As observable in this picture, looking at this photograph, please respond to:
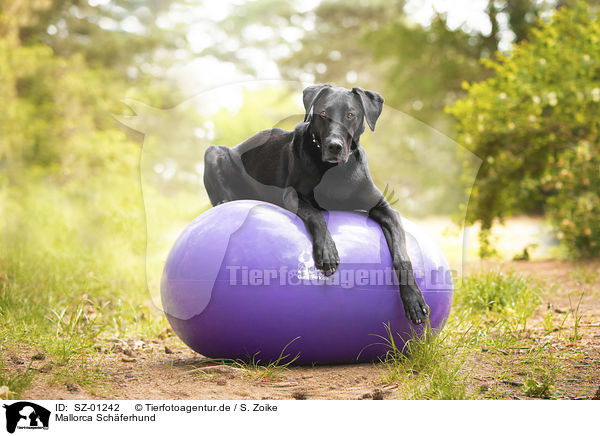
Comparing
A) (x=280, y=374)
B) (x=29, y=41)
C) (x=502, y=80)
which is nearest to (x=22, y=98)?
(x=29, y=41)

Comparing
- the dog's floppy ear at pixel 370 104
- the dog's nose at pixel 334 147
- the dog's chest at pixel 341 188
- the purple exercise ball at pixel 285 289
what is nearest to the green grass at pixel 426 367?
the purple exercise ball at pixel 285 289

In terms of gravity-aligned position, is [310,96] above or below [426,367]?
above

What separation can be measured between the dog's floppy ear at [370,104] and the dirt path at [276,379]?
1613mm

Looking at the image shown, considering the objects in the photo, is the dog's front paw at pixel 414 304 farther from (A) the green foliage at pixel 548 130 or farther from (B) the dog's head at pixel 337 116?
(A) the green foliage at pixel 548 130

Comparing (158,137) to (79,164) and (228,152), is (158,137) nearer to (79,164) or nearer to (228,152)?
(228,152)

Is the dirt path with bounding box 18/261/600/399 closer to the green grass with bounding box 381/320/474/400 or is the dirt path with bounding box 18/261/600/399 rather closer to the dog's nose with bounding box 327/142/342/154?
the green grass with bounding box 381/320/474/400

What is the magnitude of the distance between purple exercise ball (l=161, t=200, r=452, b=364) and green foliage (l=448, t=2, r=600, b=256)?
5267 mm

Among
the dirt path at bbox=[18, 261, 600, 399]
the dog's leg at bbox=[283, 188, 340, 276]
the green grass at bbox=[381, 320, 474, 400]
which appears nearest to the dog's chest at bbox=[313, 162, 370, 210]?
the dog's leg at bbox=[283, 188, 340, 276]

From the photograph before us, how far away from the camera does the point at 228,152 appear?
4.58 meters

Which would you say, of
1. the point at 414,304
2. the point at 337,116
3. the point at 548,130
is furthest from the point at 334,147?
the point at 548,130

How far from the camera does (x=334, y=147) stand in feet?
11.6
